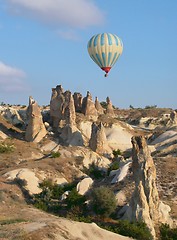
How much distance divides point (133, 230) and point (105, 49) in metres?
24.3

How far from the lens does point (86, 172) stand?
3288 centimetres

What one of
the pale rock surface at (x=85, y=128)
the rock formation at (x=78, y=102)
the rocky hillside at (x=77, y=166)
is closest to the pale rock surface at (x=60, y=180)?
the rocky hillside at (x=77, y=166)

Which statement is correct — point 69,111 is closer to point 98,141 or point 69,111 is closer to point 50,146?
point 50,146

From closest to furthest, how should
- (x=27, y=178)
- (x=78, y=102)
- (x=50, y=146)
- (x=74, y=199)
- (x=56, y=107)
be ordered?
(x=74, y=199) → (x=27, y=178) → (x=50, y=146) → (x=56, y=107) → (x=78, y=102)

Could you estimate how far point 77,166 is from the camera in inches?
1318

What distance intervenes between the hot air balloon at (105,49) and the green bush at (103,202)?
19644mm

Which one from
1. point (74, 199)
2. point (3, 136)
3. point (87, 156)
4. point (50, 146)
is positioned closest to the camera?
point (74, 199)

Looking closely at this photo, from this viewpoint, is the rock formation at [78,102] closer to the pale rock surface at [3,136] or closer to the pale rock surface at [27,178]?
the pale rock surface at [3,136]

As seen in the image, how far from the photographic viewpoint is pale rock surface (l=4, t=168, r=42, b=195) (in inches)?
1065

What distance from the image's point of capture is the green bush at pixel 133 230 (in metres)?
18.5

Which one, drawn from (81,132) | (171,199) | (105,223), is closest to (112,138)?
(81,132)

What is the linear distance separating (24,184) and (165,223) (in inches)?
398

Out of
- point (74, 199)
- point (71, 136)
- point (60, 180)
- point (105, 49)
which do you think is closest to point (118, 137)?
point (71, 136)

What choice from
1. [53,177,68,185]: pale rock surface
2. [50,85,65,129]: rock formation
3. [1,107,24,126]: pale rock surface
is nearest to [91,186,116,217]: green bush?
[53,177,68,185]: pale rock surface
